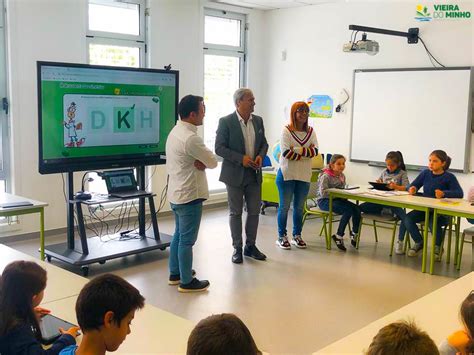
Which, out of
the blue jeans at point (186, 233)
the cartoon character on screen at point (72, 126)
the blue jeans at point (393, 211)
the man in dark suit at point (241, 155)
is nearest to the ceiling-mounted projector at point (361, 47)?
the man in dark suit at point (241, 155)

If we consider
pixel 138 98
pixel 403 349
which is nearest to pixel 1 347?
pixel 403 349

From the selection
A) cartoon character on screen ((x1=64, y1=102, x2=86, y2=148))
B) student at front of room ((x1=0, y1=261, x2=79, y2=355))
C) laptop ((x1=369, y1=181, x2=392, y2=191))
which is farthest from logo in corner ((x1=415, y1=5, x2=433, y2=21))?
student at front of room ((x1=0, y1=261, x2=79, y2=355))

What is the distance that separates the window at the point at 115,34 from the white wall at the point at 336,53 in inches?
87.2

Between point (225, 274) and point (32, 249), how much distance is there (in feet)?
6.67

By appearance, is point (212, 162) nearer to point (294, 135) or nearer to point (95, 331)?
point (294, 135)

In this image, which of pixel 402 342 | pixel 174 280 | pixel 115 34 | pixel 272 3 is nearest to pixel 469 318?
pixel 402 342

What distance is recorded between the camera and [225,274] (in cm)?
469

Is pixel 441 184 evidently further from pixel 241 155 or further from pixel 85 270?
pixel 85 270

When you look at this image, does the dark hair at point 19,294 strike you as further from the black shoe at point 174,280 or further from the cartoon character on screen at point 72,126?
the cartoon character on screen at point 72,126

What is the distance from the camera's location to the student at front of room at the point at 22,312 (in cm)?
172

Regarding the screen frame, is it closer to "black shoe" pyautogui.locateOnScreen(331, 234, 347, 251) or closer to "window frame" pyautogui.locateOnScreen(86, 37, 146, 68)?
"window frame" pyautogui.locateOnScreen(86, 37, 146, 68)

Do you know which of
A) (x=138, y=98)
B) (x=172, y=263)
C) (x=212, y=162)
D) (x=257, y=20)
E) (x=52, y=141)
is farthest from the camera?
(x=257, y=20)

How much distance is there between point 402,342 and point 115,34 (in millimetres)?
5789

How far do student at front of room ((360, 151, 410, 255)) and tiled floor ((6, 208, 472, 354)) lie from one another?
243mm
